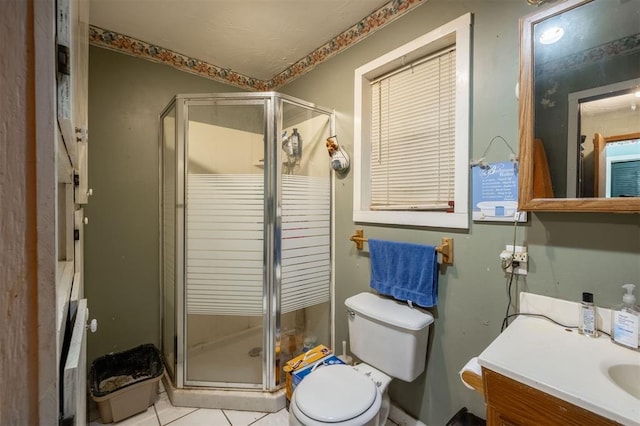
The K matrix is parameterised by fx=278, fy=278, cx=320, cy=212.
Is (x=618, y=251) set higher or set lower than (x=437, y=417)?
higher

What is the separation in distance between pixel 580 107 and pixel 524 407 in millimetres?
1071

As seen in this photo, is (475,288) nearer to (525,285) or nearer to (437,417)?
(525,285)

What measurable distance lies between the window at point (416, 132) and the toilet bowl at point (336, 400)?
2.87 ft

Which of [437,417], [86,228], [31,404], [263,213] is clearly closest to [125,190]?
[86,228]

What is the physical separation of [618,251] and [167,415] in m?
2.36

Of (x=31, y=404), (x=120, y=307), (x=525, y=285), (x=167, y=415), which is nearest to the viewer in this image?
(x=31, y=404)

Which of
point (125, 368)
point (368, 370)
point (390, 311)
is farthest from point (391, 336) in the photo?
point (125, 368)

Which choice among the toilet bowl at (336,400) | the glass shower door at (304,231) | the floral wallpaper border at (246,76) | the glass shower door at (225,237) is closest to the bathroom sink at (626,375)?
the toilet bowl at (336,400)

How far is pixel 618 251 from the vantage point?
0.98 metres

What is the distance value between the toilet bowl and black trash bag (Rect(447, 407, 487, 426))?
34 cm

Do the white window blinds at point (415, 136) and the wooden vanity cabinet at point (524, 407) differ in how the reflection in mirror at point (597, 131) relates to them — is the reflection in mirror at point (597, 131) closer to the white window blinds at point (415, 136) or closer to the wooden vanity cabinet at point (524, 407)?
the white window blinds at point (415, 136)

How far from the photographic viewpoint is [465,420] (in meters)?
1.31

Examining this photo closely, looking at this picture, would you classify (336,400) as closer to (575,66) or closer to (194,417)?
(194,417)

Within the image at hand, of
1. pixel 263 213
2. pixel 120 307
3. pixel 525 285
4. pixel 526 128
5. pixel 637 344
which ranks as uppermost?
pixel 526 128
